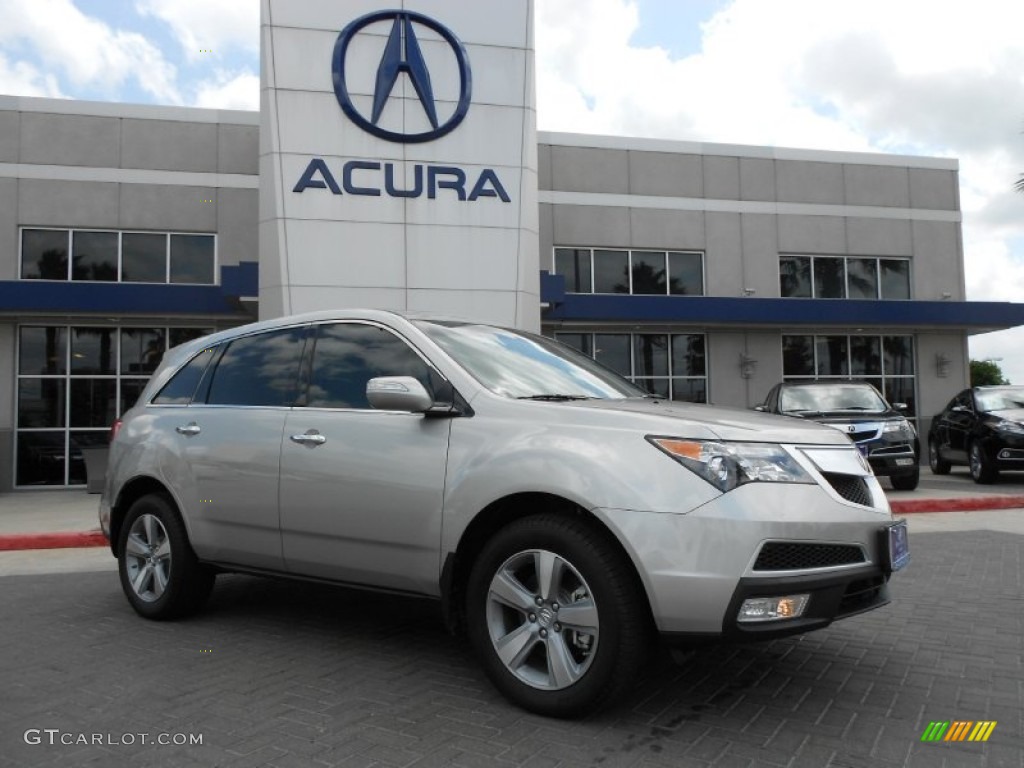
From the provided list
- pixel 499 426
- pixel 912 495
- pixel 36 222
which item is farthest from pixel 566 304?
pixel 499 426

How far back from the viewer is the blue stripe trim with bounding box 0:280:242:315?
606 inches

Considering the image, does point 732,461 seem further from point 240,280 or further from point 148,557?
point 240,280

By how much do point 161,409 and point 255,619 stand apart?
57.6 inches

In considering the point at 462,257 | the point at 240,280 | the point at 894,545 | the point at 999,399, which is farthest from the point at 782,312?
the point at 894,545

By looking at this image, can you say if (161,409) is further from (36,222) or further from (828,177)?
(828,177)

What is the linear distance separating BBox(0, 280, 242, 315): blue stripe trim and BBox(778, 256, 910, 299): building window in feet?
45.4

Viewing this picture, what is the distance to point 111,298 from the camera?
15586mm

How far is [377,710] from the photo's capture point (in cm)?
351

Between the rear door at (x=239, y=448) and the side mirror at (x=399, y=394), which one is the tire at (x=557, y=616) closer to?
the side mirror at (x=399, y=394)

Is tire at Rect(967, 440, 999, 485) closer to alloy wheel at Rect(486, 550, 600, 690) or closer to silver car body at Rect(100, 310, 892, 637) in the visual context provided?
silver car body at Rect(100, 310, 892, 637)

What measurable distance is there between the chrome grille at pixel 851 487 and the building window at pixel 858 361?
1807 centimetres

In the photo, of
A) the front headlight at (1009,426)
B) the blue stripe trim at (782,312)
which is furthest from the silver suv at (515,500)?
the blue stripe trim at (782,312)

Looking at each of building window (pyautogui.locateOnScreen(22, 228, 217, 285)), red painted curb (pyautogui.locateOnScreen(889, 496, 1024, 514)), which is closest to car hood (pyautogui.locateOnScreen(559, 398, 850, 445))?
red painted curb (pyautogui.locateOnScreen(889, 496, 1024, 514))

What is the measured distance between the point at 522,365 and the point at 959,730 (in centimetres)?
246
